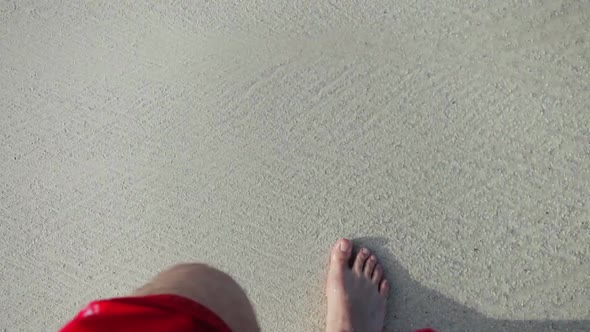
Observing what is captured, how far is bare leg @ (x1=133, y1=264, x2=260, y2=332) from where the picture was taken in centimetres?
117

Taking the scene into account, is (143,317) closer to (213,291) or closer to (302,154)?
(213,291)

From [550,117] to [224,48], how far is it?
1.06 m

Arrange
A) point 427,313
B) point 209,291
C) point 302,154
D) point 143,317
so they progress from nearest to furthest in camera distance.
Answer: point 143,317, point 209,291, point 427,313, point 302,154

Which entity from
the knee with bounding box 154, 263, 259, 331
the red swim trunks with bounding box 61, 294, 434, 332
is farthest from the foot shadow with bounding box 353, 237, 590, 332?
the red swim trunks with bounding box 61, 294, 434, 332

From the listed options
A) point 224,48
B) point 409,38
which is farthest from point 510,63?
point 224,48

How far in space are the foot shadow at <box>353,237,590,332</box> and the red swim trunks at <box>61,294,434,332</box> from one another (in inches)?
27.8

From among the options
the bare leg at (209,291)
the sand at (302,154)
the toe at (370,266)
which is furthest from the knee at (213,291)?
the toe at (370,266)

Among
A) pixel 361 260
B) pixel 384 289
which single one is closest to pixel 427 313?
pixel 384 289

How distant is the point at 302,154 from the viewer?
67.3 inches

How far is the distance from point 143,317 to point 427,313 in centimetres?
92

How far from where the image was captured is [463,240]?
1.57m

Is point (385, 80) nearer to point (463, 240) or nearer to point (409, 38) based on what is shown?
point (409, 38)

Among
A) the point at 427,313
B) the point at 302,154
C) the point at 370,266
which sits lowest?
the point at 427,313

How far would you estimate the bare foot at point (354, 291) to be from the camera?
1.60 metres
